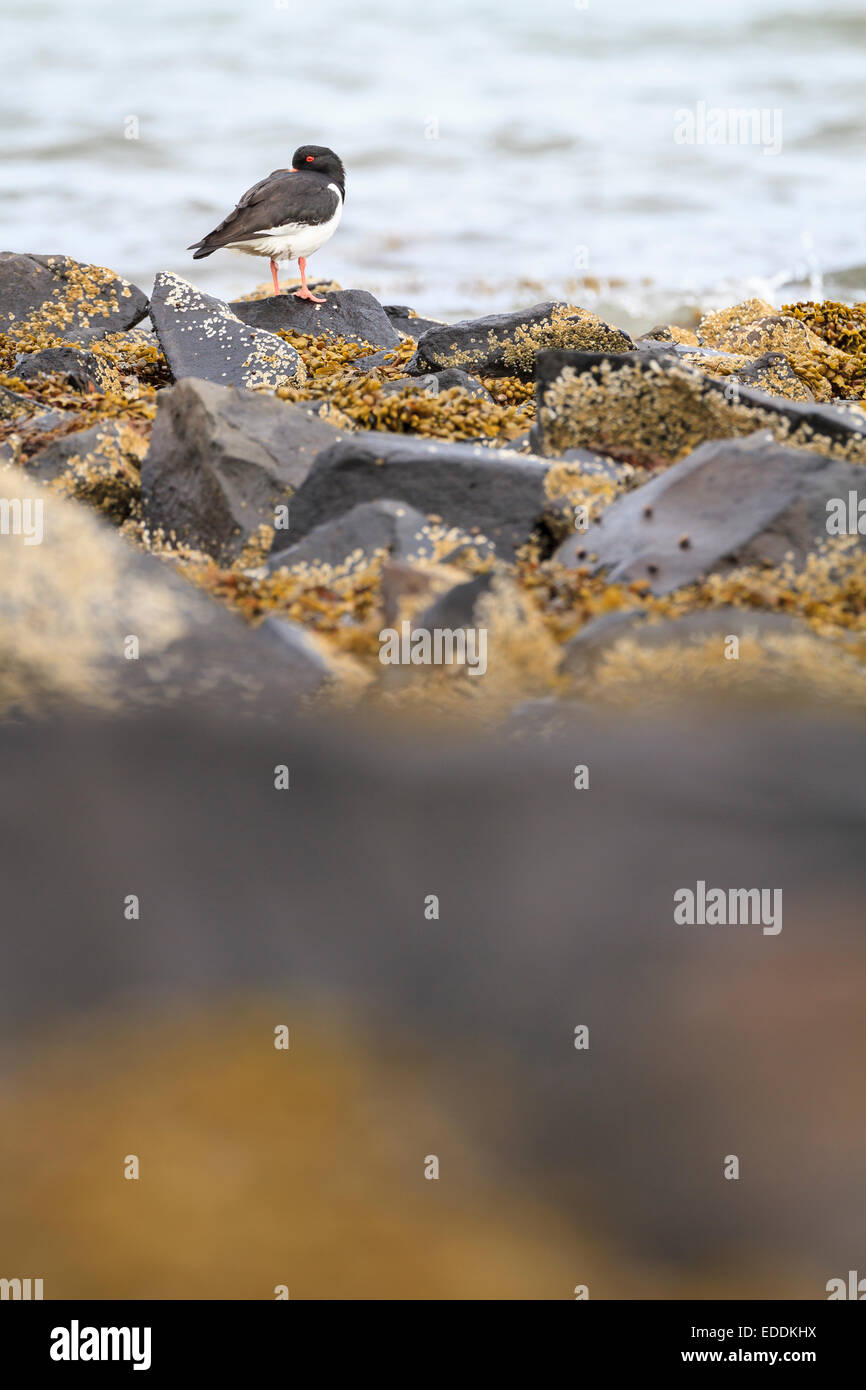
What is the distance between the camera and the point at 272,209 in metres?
10.2

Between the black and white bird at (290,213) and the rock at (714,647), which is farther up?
the black and white bird at (290,213)

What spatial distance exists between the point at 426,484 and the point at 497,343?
406cm

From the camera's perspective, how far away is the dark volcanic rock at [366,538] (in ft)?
18.6

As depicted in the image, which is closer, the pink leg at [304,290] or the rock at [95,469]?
the rock at [95,469]

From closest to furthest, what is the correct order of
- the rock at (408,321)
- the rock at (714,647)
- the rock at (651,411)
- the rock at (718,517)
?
1. the rock at (714,647)
2. the rock at (718,517)
3. the rock at (651,411)
4. the rock at (408,321)

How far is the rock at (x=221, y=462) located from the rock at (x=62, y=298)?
14.4 ft

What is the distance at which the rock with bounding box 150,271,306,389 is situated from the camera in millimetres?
8680

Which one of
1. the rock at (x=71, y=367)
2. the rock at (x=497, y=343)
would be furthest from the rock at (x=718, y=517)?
the rock at (x=71, y=367)

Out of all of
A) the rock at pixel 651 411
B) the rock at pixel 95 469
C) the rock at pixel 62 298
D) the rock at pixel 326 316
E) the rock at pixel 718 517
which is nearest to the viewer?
the rock at pixel 718 517

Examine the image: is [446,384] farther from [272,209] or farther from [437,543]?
[437,543]

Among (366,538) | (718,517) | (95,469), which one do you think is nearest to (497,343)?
(95,469)

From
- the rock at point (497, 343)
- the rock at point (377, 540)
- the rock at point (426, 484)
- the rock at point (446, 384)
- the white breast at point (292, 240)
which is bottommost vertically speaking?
the rock at point (377, 540)

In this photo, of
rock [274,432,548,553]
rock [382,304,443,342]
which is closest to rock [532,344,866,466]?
rock [274,432,548,553]

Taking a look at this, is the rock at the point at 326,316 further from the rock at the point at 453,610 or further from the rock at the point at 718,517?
the rock at the point at 453,610
